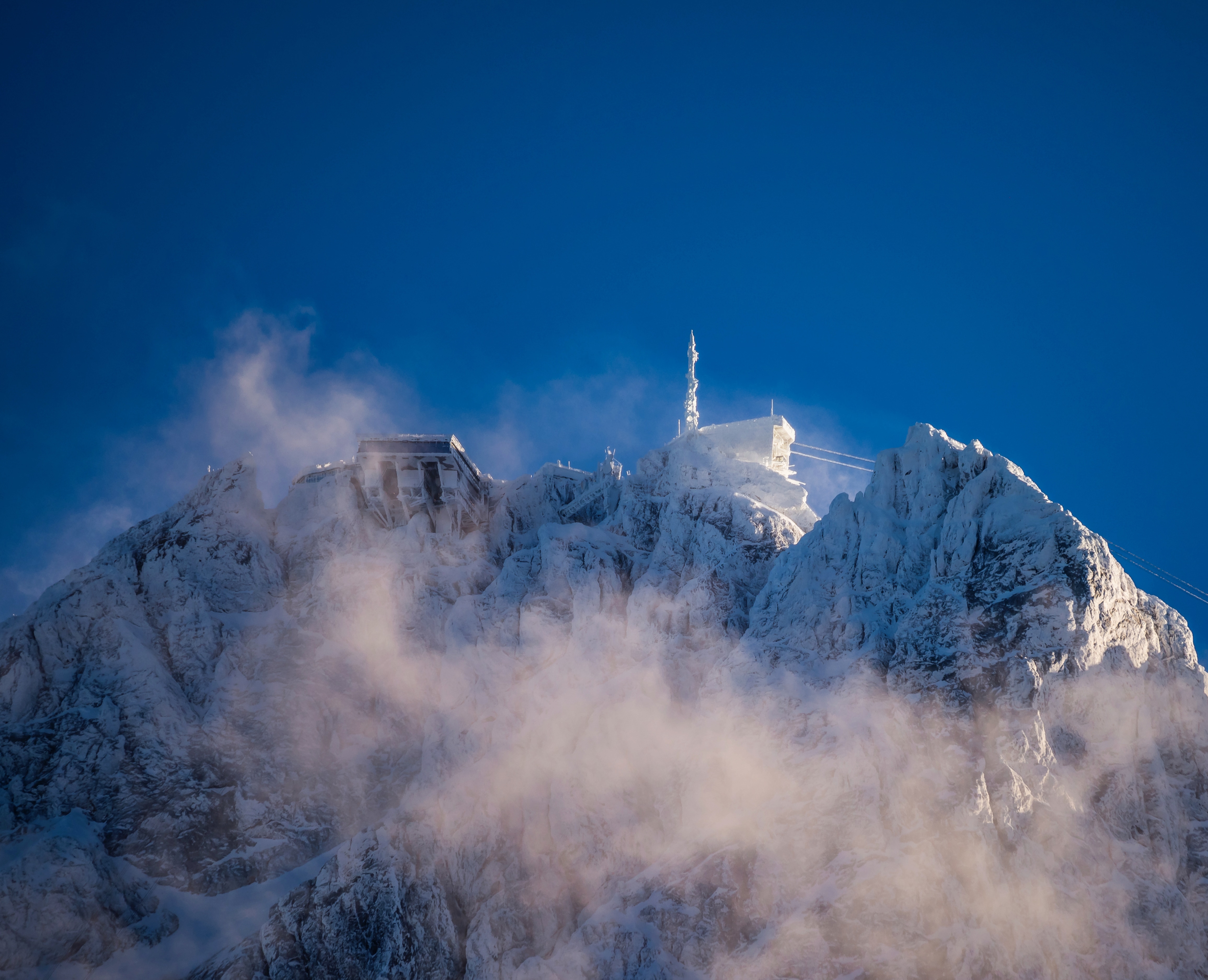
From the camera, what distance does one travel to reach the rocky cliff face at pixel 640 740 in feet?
175

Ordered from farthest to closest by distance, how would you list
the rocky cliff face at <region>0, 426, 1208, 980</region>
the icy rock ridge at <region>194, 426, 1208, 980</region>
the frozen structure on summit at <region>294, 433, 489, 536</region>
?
the frozen structure on summit at <region>294, 433, 489, 536</region> < the rocky cliff face at <region>0, 426, 1208, 980</region> < the icy rock ridge at <region>194, 426, 1208, 980</region>

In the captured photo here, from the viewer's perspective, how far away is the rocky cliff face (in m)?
53.3

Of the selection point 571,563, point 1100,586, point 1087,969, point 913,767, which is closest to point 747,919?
point 913,767

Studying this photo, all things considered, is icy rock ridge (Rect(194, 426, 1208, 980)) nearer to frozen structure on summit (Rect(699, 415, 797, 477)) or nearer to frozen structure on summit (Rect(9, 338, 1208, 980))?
frozen structure on summit (Rect(9, 338, 1208, 980))

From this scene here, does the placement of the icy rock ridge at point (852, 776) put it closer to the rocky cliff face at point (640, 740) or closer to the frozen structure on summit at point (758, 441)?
the rocky cliff face at point (640, 740)

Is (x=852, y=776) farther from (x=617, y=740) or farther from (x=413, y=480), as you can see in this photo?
(x=413, y=480)

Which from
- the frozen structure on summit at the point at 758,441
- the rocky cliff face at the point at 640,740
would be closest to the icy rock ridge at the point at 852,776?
the rocky cliff face at the point at 640,740

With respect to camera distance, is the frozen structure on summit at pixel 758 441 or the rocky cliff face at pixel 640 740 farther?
the frozen structure on summit at pixel 758 441

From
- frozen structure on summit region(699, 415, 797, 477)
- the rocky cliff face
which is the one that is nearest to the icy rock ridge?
the rocky cliff face

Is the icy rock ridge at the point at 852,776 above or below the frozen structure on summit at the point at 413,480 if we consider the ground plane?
below

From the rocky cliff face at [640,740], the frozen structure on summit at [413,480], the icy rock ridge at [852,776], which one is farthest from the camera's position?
the frozen structure on summit at [413,480]

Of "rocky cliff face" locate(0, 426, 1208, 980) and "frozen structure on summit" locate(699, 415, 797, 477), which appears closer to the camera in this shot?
"rocky cliff face" locate(0, 426, 1208, 980)

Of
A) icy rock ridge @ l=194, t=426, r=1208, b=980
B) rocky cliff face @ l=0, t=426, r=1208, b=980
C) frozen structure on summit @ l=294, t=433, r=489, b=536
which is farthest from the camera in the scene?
frozen structure on summit @ l=294, t=433, r=489, b=536

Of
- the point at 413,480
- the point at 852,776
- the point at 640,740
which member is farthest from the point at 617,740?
the point at 413,480
